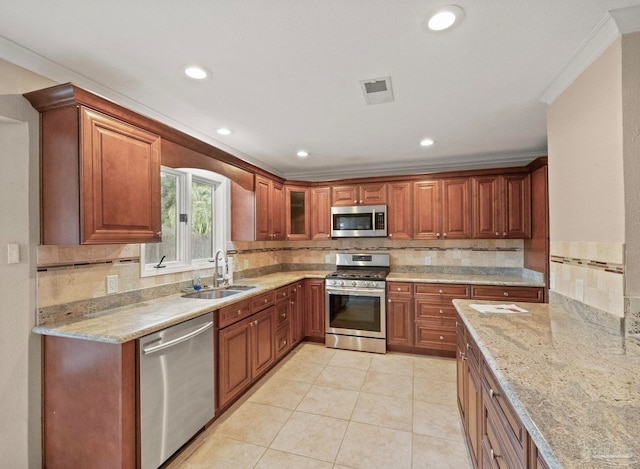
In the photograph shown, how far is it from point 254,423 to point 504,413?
188cm

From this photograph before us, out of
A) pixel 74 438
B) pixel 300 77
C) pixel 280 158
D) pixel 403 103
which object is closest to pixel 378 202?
pixel 280 158

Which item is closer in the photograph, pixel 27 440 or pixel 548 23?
pixel 548 23

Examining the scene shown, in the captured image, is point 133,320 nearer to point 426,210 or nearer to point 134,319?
point 134,319

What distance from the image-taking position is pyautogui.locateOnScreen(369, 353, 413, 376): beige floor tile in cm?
325

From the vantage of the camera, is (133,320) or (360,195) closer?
(133,320)

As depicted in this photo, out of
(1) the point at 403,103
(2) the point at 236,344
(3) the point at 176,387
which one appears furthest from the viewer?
(2) the point at 236,344

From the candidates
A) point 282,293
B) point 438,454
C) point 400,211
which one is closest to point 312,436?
point 438,454

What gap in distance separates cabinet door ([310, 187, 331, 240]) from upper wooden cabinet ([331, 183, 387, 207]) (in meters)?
0.11

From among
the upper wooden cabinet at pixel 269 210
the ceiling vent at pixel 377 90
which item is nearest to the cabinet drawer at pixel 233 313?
the upper wooden cabinet at pixel 269 210

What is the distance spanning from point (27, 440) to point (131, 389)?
28.3 inches

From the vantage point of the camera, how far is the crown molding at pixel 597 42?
144 cm

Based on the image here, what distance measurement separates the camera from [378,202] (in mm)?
4164

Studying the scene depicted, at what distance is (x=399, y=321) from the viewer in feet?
12.3

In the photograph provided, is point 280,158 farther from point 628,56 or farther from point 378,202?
point 628,56
